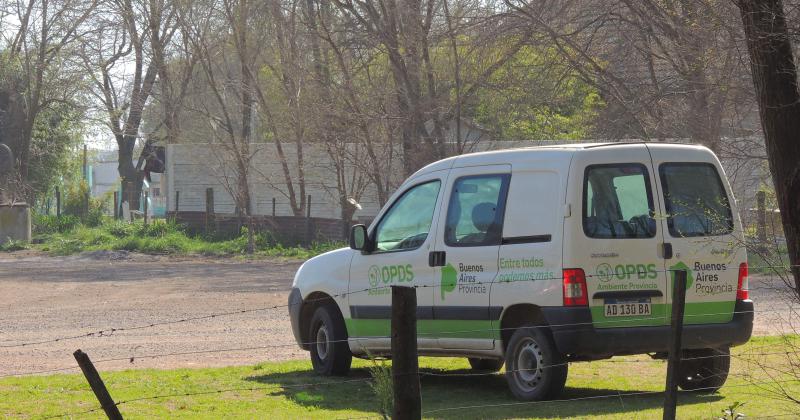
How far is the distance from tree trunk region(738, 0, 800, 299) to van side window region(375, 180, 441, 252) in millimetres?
3653

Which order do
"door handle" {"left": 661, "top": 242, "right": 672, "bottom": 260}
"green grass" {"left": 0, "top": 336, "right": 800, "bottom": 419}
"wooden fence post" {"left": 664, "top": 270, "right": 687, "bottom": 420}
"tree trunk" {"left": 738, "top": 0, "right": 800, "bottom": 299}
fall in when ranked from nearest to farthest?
"wooden fence post" {"left": 664, "top": 270, "right": 687, "bottom": 420}
"tree trunk" {"left": 738, "top": 0, "right": 800, "bottom": 299}
"green grass" {"left": 0, "top": 336, "right": 800, "bottom": 419}
"door handle" {"left": 661, "top": 242, "right": 672, "bottom": 260}

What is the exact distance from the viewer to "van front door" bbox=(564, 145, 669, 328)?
925 centimetres

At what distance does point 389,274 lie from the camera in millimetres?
10773

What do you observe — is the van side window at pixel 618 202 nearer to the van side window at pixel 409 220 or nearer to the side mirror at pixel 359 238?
the van side window at pixel 409 220

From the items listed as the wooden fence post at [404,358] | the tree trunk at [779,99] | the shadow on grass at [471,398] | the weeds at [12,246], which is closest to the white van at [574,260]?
the shadow on grass at [471,398]

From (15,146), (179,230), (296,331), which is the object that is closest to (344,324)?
(296,331)

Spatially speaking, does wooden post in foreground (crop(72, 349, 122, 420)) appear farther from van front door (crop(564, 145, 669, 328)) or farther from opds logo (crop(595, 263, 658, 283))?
opds logo (crop(595, 263, 658, 283))

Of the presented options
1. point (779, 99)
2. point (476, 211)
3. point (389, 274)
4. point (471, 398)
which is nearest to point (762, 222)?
point (476, 211)

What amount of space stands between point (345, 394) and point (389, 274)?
44.8 inches

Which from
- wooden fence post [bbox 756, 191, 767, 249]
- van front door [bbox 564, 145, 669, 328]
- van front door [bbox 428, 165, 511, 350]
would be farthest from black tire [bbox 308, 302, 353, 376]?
wooden fence post [bbox 756, 191, 767, 249]

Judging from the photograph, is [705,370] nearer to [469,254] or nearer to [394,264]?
[469,254]

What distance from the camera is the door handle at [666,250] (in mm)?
9516

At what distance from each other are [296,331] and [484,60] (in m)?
14.5

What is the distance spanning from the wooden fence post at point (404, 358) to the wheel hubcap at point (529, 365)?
378cm
